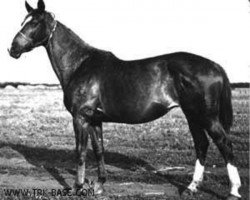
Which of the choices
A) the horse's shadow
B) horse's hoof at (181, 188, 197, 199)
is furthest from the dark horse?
the horse's shadow

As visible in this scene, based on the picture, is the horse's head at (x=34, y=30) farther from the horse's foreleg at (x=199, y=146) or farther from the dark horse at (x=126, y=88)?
the horse's foreleg at (x=199, y=146)

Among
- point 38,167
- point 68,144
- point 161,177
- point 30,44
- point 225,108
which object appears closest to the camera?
point 225,108

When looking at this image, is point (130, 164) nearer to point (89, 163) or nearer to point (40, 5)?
point (89, 163)

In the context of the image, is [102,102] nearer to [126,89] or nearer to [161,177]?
[126,89]

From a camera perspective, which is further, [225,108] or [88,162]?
[88,162]

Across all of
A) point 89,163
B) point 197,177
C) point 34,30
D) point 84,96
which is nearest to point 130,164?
point 89,163

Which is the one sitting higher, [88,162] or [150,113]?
[150,113]

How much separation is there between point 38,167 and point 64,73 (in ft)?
11.8

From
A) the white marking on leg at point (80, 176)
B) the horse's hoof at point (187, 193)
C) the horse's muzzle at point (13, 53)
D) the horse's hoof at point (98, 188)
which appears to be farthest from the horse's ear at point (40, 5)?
the horse's hoof at point (187, 193)

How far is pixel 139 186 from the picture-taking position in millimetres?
7984

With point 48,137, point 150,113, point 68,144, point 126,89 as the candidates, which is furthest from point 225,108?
point 48,137

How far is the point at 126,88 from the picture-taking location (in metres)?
7.26

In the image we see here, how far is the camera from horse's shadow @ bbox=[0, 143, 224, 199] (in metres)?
8.52

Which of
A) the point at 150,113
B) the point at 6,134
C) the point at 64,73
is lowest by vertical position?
the point at 6,134
